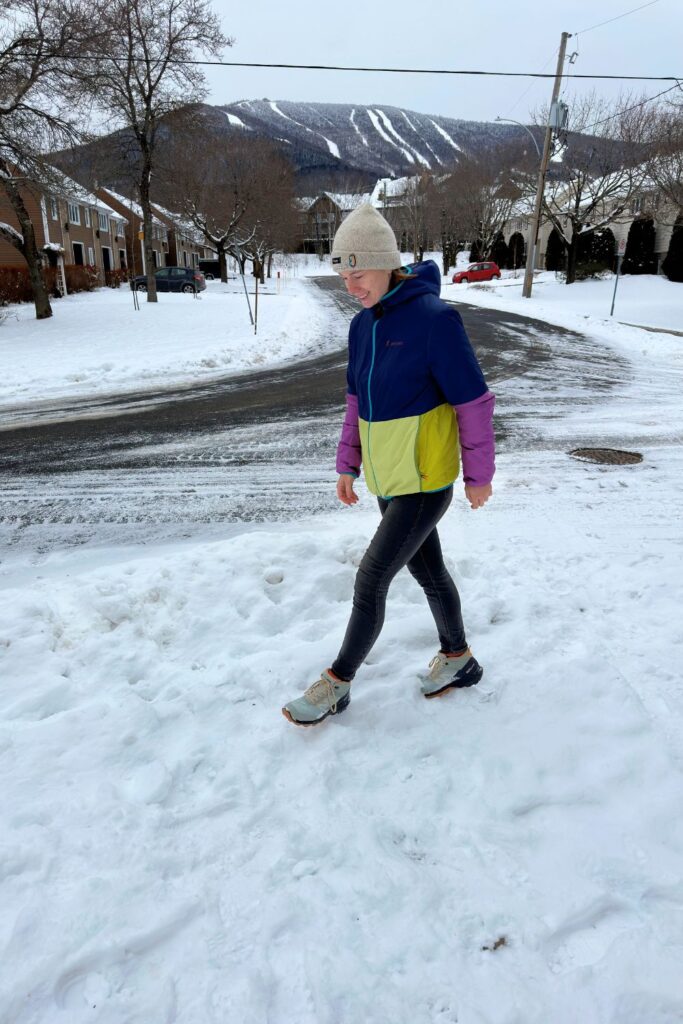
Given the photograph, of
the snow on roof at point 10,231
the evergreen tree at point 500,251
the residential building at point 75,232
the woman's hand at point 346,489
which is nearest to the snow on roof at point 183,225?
the residential building at point 75,232

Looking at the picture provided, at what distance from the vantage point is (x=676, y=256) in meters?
32.4

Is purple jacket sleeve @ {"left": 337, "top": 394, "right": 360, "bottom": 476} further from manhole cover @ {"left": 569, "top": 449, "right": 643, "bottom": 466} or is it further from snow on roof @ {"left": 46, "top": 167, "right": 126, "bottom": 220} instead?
snow on roof @ {"left": 46, "top": 167, "right": 126, "bottom": 220}

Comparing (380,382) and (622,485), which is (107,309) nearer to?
(622,485)

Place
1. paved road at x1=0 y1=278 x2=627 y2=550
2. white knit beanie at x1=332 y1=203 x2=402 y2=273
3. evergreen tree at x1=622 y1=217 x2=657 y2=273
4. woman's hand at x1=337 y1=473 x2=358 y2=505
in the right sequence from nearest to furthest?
white knit beanie at x1=332 y1=203 x2=402 y2=273
woman's hand at x1=337 y1=473 x2=358 y2=505
paved road at x1=0 y1=278 x2=627 y2=550
evergreen tree at x1=622 y1=217 x2=657 y2=273

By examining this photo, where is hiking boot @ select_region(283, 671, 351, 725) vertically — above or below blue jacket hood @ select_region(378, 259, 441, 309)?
below

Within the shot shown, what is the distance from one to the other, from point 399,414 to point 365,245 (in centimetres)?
58

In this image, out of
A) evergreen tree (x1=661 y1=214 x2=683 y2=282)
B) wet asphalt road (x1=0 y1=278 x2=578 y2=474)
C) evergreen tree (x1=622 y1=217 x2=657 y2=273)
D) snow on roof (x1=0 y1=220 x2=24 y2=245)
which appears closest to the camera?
wet asphalt road (x1=0 y1=278 x2=578 y2=474)

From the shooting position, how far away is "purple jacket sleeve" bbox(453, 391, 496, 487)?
2.22 m

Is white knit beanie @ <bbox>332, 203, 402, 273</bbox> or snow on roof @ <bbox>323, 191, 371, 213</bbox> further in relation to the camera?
snow on roof @ <bbox>323, 191, 371, 213</bbox>

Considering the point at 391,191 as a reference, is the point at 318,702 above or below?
below

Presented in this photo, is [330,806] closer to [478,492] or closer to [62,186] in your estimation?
[478,492]

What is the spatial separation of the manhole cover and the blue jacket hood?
4.20 m

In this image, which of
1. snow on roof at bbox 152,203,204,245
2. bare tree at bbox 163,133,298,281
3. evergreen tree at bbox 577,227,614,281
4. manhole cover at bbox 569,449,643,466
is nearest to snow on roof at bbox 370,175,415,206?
bare tree at bbox 163,133,298,281

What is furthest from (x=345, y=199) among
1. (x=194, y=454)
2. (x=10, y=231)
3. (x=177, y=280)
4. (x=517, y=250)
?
(x=194, y=454)
